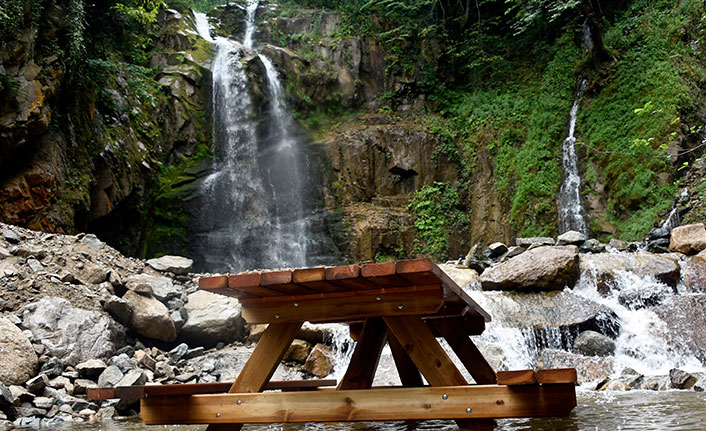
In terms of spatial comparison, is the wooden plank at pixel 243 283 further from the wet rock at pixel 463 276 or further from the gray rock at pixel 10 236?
the wet rock at pixel 463 276

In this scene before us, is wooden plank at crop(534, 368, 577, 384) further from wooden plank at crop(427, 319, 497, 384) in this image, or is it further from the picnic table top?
A: wooden plank at crop(427, 319, 497, 384)

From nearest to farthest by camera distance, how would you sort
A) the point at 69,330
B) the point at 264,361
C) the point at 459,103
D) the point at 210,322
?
the point at 264,361 < the point at 69,330 < the point at 210,322 < the point at 459,103

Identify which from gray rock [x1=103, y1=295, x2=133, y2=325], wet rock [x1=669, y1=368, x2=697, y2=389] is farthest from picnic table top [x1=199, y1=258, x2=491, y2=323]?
gray rock [x1=103, y1=295, x2=133, y2=325]

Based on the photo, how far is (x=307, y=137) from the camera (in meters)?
17.3

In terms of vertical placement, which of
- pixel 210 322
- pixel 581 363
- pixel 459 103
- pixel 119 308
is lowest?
pixel 210 322

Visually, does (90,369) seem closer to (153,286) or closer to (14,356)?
(14,356)

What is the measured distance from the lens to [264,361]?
2832 millimetres

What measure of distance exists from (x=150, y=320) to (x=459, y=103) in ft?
45.6

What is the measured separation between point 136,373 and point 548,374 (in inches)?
173

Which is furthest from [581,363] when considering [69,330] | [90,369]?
[69,330]

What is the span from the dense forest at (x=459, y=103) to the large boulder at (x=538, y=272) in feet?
7.10

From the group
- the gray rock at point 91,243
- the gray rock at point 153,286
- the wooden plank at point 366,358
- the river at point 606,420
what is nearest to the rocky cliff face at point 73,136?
the gray rock at point 91,243

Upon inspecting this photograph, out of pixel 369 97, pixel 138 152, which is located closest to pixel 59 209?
pixel 138 152

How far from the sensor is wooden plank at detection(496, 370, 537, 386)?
229 centimetres
